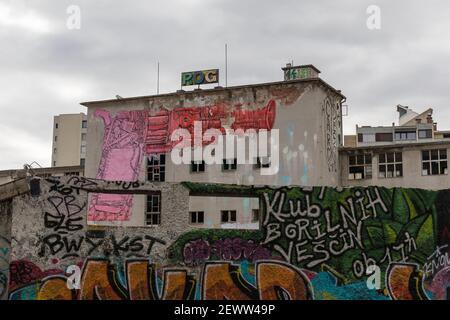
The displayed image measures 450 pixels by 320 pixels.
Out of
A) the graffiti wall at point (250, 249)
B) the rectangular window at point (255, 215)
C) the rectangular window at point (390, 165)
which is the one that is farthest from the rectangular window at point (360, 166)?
the graffiti wall at point (250, 249)

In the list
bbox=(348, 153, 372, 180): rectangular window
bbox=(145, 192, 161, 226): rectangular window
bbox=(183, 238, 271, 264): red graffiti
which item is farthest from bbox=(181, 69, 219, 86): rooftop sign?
bbox=(183, 238, 271, 264): red graffiti

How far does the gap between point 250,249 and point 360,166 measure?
20191mm

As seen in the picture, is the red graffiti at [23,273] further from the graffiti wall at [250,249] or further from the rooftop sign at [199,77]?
the rooftop sign at [199,77]

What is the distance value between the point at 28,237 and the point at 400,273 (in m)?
10.2

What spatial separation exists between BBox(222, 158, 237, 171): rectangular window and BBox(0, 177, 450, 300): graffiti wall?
17.4 meters

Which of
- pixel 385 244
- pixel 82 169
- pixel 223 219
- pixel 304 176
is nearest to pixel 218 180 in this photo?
pixel 223 219

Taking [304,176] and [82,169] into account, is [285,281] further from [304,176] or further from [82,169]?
[82,169]

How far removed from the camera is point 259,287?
15.8 metres

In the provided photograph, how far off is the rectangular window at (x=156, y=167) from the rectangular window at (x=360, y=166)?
11.2 m

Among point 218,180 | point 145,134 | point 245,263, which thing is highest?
point 145,134

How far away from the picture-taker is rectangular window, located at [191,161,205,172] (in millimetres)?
34781

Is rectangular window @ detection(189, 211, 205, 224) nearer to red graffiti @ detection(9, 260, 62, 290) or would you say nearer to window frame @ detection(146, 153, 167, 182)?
window frame @ detection(146, 153, 167, 182)

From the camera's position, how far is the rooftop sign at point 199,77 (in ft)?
123
